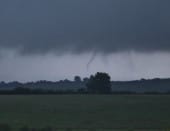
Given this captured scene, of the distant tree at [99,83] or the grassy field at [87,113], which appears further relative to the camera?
the distant tree at [99,83]

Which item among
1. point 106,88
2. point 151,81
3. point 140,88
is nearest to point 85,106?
point 106,88

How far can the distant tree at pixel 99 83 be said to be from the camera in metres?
157

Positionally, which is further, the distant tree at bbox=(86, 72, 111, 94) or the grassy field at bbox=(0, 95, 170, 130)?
the distant tree at bbox=(86, 72, 111, 94)

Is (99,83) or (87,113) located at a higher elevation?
(99,83)

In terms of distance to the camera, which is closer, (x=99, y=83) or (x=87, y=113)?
(x=87, y=113)

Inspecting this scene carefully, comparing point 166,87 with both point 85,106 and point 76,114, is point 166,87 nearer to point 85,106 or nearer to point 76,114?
point 85,106

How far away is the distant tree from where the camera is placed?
157m

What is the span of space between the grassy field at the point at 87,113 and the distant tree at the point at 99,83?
5659 cm

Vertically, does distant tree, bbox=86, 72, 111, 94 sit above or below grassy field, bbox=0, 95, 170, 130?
above

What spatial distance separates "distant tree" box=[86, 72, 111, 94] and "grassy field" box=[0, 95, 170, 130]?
5659cm

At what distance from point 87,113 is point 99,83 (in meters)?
81.7

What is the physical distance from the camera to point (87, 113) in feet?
257

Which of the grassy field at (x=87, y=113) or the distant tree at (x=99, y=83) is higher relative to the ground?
the distant tree at (x=99, y=83)

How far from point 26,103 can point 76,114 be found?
1942 cm
